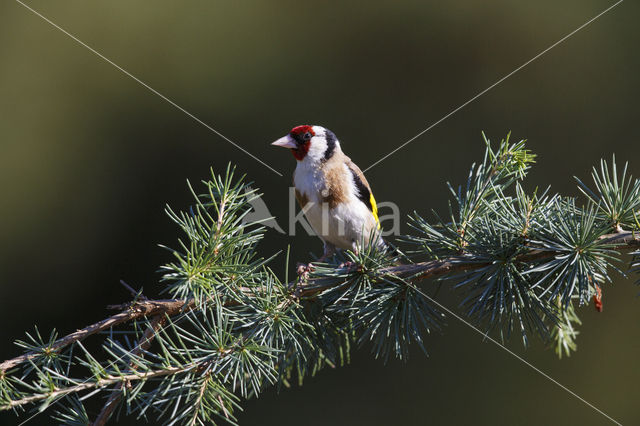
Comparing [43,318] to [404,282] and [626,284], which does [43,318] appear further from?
[626,284]

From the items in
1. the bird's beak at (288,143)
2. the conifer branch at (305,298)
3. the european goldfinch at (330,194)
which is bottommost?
the conifer branch at (305,298)

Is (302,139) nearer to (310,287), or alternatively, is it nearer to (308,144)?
(308,144)

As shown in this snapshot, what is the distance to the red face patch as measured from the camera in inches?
64.4

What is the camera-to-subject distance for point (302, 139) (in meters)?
1.65

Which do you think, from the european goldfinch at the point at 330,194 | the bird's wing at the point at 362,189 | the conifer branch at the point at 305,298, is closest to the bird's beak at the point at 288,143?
the european goldfinch at the point at 330,194

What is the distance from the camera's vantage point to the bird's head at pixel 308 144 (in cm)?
162

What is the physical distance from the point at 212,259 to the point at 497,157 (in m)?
0.51

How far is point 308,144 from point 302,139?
0.09ft

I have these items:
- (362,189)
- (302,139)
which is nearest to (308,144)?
(302,139)

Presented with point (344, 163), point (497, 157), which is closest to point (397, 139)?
point (344, 163)

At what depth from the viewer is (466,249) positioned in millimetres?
850

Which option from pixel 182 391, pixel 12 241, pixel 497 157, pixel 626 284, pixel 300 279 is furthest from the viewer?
pixel 12 241

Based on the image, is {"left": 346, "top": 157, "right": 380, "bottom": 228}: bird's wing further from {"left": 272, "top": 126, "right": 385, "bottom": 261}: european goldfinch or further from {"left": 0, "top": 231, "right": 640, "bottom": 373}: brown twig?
{"left": 0, "top": 231, "right": 640, "bottom": 373}: brown twig

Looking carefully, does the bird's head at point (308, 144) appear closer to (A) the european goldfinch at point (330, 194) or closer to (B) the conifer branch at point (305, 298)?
(A) the european goldfinch at point (330, 194)
